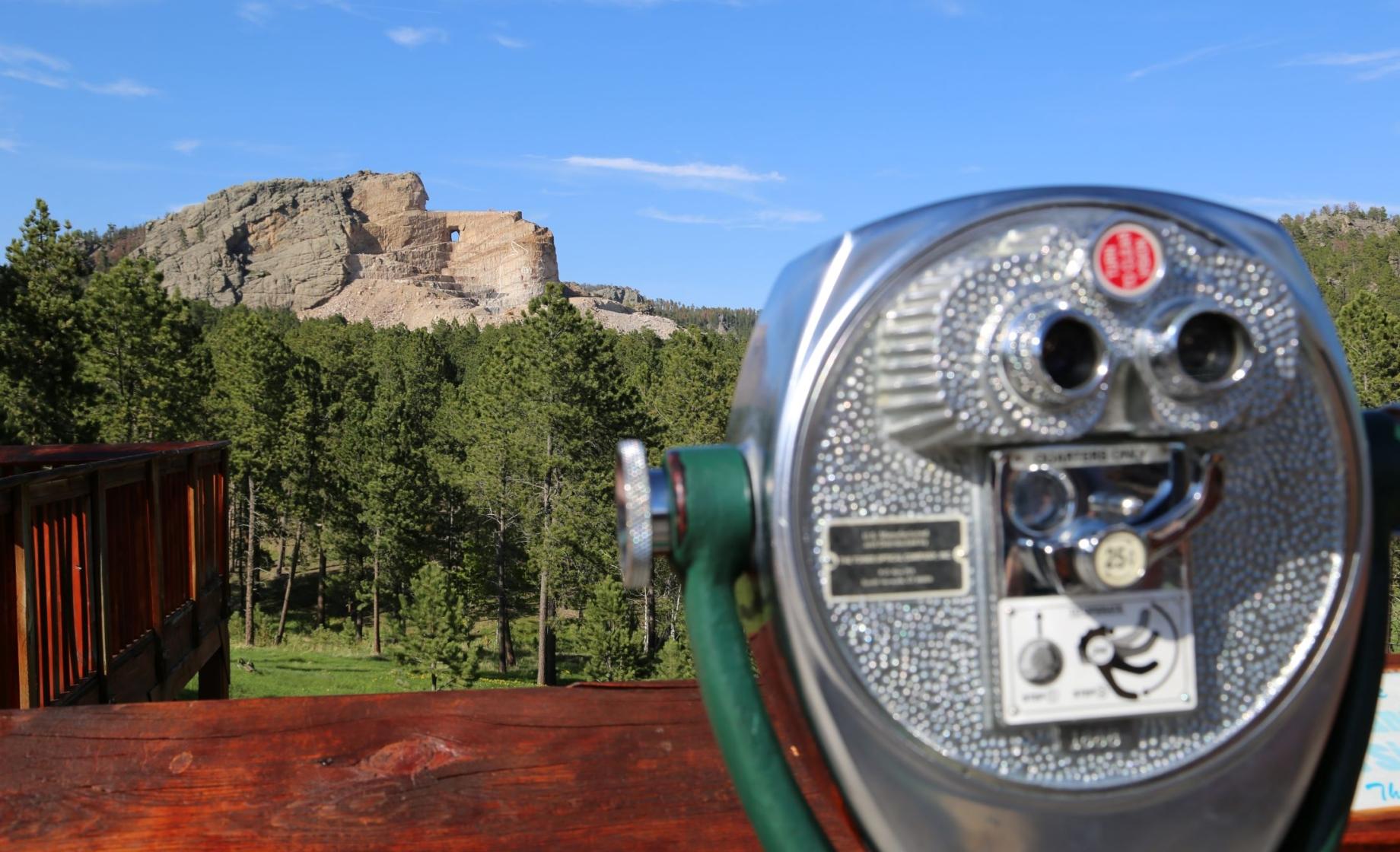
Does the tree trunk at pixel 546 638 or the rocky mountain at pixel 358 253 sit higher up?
the rocky mountain at pixel 358 253

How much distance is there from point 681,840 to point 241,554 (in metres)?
31.6

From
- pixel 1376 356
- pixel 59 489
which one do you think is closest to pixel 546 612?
pixel 1376 356

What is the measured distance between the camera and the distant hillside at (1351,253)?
3694 cm

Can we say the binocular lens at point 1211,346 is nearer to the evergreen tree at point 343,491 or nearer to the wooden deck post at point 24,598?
the wooden deck post at point 24,598

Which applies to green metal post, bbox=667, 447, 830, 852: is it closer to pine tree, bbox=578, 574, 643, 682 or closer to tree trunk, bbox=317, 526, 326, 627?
pine tree, bbox=578, 574, 643, 682

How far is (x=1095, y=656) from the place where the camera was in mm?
752

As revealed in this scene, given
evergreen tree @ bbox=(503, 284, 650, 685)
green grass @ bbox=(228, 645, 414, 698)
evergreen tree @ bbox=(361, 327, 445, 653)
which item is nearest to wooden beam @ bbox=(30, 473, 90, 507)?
green grass @ bbox=(228, 645, 414, 698)

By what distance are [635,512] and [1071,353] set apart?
1.04ft

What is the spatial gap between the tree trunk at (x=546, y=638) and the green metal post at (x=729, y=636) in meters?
23.6

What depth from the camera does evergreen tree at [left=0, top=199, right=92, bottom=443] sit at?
18.2 m

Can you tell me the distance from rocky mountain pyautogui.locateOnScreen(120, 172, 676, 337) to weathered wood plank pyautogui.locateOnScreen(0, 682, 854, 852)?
3812 inches

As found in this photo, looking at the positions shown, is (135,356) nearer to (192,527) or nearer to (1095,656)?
(192,527)

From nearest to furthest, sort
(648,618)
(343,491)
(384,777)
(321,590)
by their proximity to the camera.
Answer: (384,777) → (648,618) → (343,491) → (321,590)

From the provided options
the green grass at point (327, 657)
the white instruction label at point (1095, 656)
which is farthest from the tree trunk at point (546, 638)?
the white instruction label at point (1095, 656)
